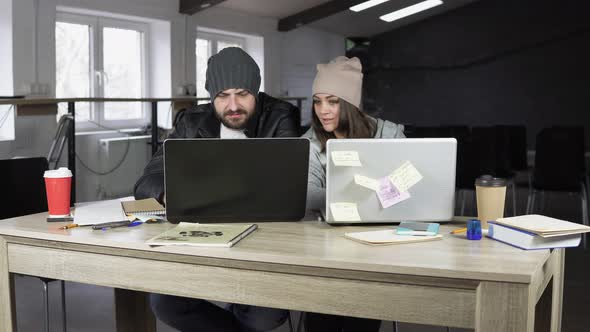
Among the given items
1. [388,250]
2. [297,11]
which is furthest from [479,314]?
[297,11]

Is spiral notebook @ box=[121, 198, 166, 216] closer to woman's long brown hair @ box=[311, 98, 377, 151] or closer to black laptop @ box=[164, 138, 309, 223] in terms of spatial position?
black laptop @ box=[164, 138, 309, 223]

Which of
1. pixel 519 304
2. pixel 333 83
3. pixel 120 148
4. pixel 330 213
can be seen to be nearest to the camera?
pixel 519 304

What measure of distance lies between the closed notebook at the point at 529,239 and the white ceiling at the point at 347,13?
4750 millimetres

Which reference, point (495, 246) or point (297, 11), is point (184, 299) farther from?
point (297, 11)

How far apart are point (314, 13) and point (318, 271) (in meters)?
6.45

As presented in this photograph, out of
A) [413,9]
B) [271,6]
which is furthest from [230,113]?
[271,6]

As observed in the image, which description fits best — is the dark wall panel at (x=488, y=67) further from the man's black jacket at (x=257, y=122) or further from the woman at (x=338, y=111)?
the man's black jacket at (x=257, y=122)

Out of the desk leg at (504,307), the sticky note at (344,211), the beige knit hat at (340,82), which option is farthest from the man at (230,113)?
the desk leg at (504,307)

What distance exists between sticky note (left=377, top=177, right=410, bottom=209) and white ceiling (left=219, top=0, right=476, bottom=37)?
4.62 meters

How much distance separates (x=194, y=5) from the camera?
6906mm

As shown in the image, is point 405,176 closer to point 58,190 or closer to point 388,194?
point 388,194

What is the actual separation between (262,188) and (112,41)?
4.99 m

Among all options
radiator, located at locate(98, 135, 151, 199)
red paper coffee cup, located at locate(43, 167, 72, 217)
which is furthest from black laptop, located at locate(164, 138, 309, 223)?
radiator, located at locate(98, 135, 151, 199)

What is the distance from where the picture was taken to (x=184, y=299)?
82.5 inches
